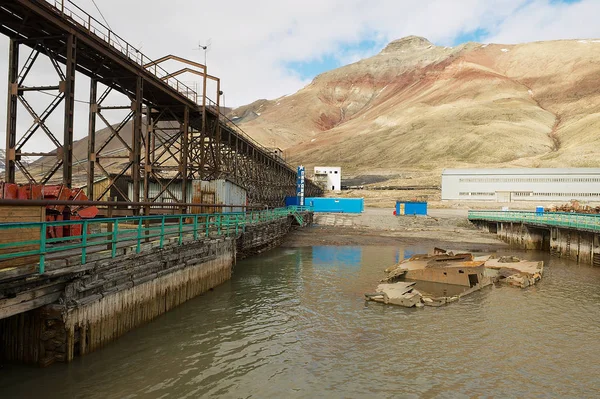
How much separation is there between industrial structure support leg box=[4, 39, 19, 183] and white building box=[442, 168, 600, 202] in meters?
86.8

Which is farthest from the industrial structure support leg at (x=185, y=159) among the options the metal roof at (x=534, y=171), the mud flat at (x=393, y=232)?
the metal roof at (x=534, y=171)

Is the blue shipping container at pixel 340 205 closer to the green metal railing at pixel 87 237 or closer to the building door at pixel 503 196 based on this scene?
the building door at pixel 503 196

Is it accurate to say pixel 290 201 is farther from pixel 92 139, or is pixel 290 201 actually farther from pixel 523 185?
pixel 523 185

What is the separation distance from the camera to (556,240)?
3550cm

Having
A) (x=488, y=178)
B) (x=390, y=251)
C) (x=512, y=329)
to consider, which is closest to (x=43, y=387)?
(x=512, y=329)

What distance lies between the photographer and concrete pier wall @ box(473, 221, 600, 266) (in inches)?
1169

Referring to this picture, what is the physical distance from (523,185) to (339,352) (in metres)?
88.9

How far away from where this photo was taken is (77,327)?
32.5 ft

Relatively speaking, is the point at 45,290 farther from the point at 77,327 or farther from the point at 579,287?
the point at 579,287

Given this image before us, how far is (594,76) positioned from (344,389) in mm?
244094

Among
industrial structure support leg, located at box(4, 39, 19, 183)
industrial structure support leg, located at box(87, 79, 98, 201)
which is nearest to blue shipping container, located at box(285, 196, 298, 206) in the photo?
industrial structure support leg, located at box(87, 79, 98, 201)

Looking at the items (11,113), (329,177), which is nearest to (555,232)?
(11,113)

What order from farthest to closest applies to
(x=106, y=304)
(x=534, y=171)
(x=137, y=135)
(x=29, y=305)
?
(x=534, y=171), (x=137, y=135), (x=106, y=304), (x=29, y=305)

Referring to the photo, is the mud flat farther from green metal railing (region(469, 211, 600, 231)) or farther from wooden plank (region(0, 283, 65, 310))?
wooden plank (region(0, 283, 65, 310))
